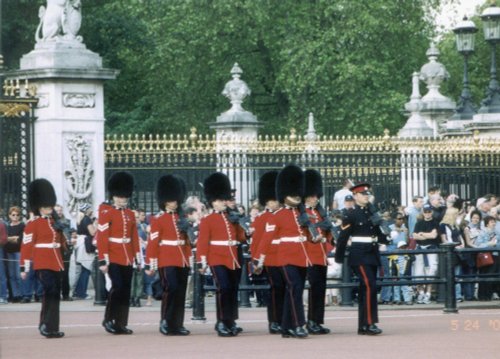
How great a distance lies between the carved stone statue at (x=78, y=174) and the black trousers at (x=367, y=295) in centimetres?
656

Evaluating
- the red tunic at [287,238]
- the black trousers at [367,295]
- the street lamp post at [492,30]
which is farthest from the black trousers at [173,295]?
the street lamp post at [492,30]

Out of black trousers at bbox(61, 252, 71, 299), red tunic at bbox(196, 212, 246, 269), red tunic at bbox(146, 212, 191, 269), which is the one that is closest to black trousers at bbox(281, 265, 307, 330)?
red tunic at bbox(196, 212, 246, 269)

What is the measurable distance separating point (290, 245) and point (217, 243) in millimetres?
815

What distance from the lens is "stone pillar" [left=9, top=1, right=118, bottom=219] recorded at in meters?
21.4

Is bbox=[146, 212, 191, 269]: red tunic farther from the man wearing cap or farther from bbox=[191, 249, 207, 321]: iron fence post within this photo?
the man wearing cap

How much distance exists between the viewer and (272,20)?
43.5m

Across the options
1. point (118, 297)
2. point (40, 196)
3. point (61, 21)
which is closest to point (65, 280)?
point (61, 21)

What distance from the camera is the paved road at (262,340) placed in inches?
548

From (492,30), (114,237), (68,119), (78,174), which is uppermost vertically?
(492,30)

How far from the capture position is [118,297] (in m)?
16.2

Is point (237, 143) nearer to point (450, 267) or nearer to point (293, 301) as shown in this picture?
point (450, 267)

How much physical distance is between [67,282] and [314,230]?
254 inches

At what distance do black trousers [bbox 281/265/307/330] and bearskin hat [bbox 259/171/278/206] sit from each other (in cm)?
125

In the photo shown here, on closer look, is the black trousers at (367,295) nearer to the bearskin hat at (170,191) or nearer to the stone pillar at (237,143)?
the bearskin hat at (170,191)
